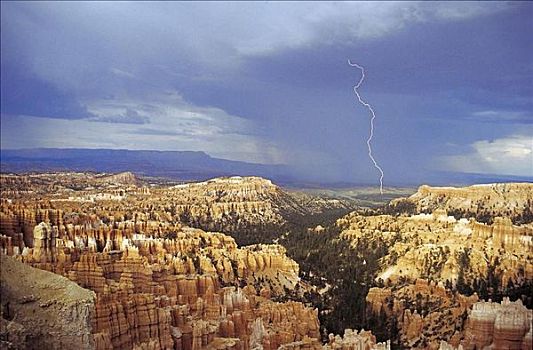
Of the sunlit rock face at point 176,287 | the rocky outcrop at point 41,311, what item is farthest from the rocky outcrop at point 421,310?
the rocky outcrop at point 41,311

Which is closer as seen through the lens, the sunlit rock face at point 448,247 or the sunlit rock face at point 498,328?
the sunlit rock face at point 498,328

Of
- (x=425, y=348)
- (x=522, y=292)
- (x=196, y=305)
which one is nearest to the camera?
(x=522, y=292)

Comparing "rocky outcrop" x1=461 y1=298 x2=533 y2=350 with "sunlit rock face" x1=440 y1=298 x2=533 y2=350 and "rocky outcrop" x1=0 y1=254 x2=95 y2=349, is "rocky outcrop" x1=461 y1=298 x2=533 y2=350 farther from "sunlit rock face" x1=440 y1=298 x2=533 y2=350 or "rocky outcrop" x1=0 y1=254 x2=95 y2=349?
"rocky outcrop" x1=0 y1=254 x2=95 y2=349

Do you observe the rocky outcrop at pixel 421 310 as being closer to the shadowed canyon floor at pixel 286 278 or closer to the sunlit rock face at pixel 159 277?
the shadowed canyon floor at pixel 286 278

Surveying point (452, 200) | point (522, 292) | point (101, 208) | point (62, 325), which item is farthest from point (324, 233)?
point (62, 325)

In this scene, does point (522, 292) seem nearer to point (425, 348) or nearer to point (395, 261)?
point (425, 348)

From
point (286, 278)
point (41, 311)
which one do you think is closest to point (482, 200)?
point (286, 278)

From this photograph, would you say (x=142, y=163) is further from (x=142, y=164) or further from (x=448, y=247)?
(x=448, y=247)
